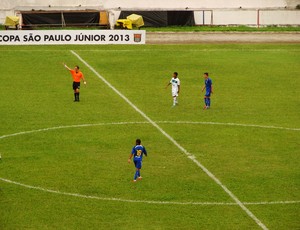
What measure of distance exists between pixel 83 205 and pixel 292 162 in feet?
34.7

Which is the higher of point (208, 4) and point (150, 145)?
point (208, 4)

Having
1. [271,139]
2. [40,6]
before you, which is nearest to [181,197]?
[271,139]

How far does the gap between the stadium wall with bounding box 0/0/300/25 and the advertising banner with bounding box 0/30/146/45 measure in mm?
27049

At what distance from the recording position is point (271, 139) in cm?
4256

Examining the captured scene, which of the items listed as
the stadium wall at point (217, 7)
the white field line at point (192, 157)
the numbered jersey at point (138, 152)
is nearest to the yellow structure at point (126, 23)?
the stadium wall at point (217, 7)

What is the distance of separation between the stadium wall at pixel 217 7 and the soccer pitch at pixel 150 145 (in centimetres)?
3787

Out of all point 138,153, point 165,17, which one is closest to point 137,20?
point 165,17

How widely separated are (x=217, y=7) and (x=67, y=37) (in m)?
36.2

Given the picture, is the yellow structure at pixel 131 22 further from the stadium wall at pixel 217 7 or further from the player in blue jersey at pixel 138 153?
the player in blue jersey at pixel 138 153

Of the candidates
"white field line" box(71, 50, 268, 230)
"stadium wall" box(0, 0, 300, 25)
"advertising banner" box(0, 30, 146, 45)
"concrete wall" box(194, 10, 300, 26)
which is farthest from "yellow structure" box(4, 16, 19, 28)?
"white field line" box(71, 50, 268, 230)

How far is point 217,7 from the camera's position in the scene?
113125 mm

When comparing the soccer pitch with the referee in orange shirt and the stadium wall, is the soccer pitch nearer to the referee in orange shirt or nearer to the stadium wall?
the referee in orange shirt

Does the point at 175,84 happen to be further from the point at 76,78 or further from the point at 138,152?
the point at 138,152

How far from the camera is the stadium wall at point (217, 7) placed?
110062 mm
